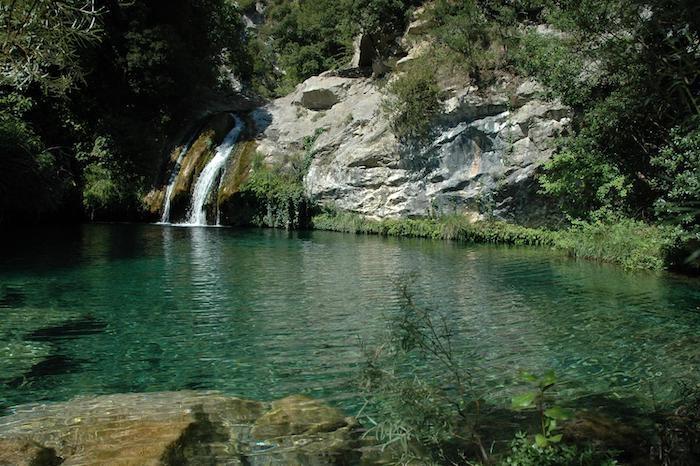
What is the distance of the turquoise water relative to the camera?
20.9 feet

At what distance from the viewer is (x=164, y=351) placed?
7496mm

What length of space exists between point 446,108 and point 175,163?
15519 millimetres

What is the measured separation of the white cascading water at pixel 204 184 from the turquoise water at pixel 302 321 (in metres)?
12.6

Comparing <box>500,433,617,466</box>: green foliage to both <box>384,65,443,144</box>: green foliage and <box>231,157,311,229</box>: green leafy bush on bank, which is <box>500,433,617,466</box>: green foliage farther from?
<box>231,157,311,229</box>: green leafy bush on bank

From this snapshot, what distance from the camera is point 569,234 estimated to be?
18.1 meters

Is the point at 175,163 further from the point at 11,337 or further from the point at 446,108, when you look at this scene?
the point at 11,337

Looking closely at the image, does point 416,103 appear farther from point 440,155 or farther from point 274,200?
point 274,200

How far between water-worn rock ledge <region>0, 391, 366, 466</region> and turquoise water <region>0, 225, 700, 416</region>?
0.52m

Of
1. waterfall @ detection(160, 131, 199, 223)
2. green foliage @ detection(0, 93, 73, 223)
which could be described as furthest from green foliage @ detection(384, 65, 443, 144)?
green foliage @ detection(0, 93, 73, 223)

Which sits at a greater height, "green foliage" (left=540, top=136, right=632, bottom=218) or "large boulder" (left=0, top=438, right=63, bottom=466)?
"green foliage" (left=540, top=136, right=632, bottom=218)

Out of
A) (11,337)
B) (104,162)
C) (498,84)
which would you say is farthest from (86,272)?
(104,162)

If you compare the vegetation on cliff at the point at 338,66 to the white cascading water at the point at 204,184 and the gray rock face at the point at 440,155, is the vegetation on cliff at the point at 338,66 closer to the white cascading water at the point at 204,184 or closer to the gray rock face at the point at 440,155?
the gray rock face at the point at 440,155

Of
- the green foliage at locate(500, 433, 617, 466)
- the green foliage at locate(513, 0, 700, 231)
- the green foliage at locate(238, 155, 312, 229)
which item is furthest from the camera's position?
the green foliage at locate(238, 155, 312, 229)

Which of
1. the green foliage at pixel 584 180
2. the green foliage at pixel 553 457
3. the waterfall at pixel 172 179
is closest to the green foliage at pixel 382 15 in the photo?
the waterfall at pixel 172 179
